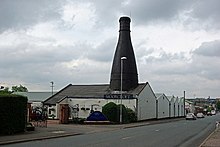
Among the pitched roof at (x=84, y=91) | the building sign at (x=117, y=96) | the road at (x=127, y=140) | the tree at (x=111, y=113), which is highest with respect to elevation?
the pitched roof at (x=84, y=91)

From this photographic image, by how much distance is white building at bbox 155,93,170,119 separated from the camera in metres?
73.3

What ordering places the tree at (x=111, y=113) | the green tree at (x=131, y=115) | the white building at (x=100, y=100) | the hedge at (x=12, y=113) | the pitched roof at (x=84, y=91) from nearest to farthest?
the hedge at (x=12, y=113), the tree at (x=111, y=113), the green tree at (x=131, y=115), the white building at (x=100, y=100), the pitched roof at (x=84, y=91)

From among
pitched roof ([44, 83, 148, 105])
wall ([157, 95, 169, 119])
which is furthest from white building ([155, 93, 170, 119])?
pitched roof ([44, 83, 148, 105])

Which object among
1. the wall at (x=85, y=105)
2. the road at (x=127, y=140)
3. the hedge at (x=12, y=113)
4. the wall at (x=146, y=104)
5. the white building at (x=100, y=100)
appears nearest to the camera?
the road at (x=127, y=140)

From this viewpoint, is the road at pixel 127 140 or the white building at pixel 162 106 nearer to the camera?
the road at pixel 127 140

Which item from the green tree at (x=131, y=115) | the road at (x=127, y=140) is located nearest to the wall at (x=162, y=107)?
the green tree at (x=131, y=115)

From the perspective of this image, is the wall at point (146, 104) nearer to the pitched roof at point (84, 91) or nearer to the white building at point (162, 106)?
the pitched roof at point (84, 91)

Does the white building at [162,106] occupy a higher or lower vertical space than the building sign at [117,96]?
lower

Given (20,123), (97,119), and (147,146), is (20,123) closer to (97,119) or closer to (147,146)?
(147,146)

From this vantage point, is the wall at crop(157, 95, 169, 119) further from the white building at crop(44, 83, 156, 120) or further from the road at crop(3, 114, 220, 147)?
the road at crop(3, 114, 220, 147)

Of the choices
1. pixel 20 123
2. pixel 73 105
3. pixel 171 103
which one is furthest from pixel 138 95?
pixel 20 123

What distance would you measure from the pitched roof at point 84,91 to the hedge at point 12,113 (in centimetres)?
3353

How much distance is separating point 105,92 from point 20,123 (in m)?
37.8

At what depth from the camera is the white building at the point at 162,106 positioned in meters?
73.3
